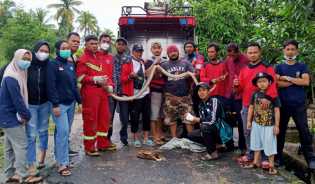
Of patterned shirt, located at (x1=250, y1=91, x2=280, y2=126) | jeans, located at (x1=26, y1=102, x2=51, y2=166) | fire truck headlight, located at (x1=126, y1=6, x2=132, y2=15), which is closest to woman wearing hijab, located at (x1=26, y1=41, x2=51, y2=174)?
jeans, located at (x1=26, y1=102, x2=51, y2=166)

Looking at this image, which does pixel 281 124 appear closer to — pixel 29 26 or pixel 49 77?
pixel 49 77

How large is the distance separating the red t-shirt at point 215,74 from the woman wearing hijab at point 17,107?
2.98 metres

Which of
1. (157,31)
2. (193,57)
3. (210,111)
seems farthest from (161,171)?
(157,31)

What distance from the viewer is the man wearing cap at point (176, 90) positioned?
23.4 feet

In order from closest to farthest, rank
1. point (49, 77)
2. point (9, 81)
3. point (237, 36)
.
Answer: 1. point (9, 81)
2. point (49, 77)
3. point (237, 36)

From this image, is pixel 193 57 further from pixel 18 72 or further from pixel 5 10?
pixel 5 10

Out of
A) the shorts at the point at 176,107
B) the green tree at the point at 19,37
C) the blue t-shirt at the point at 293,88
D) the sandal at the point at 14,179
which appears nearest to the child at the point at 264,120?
the blue t-shirt at the point at 293,88

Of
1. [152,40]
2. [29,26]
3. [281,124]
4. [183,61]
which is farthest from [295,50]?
[29,26]

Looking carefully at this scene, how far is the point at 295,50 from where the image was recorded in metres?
5.56

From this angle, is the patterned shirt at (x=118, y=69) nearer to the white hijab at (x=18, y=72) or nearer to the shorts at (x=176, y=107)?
the shorts at (x=176, y=107)

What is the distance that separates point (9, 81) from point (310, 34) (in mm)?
4314

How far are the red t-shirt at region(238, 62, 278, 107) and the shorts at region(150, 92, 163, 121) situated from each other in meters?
1.76

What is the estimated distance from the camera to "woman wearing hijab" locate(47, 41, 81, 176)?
212 inches

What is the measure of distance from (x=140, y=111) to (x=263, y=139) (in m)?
2.49
